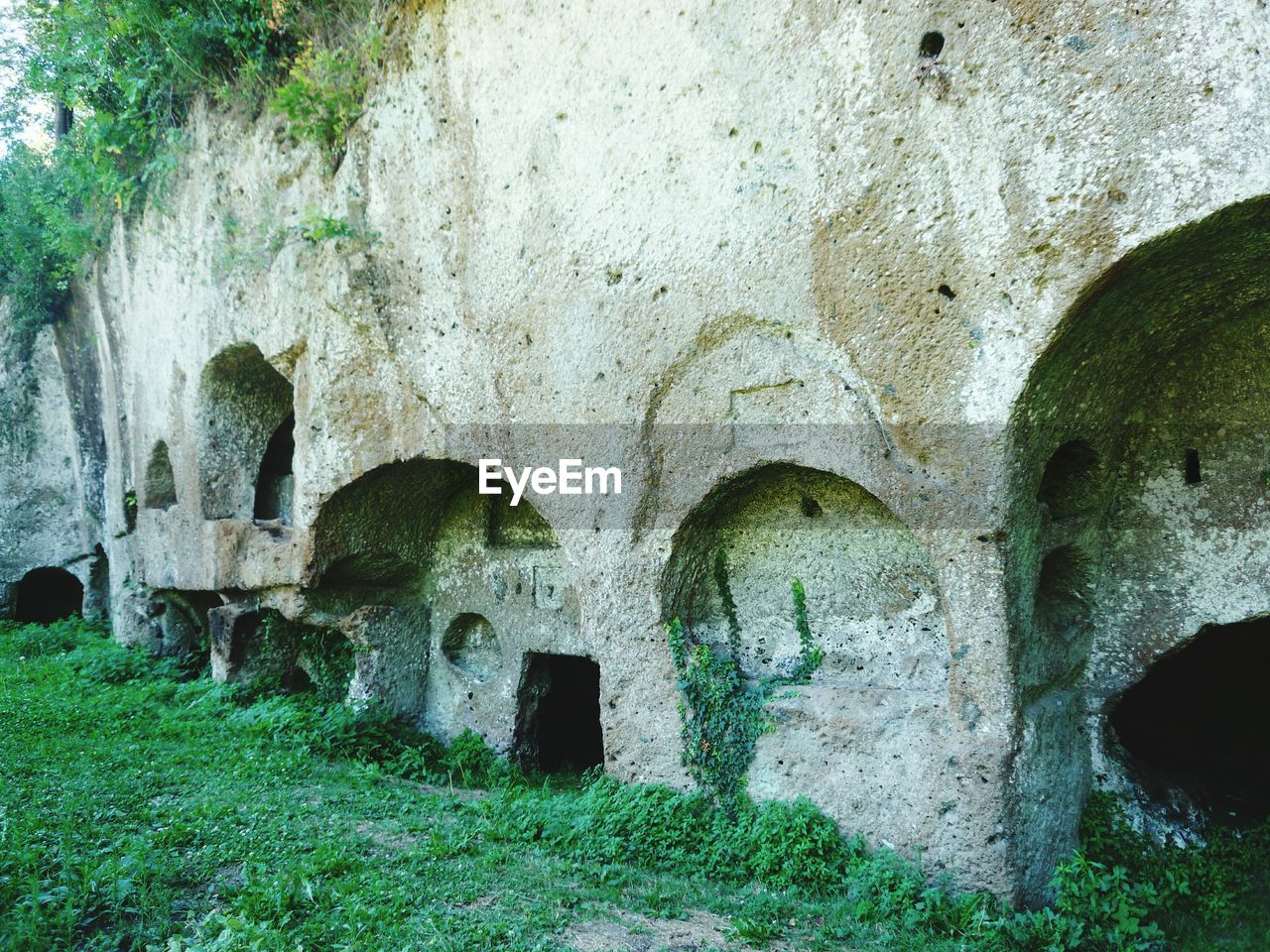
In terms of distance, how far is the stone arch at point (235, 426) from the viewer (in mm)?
8148

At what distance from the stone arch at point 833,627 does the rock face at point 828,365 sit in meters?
0.02

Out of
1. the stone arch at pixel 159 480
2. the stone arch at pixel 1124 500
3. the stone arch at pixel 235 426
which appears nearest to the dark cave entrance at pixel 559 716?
the stone arch at pixel 1124 500

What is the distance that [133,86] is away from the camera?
7.64m

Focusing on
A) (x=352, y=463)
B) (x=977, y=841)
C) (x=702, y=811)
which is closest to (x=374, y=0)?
(x=352, y=463)

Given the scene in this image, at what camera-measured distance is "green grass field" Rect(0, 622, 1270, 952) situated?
139 inches

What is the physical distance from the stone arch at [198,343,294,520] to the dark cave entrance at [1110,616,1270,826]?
7.47 meters

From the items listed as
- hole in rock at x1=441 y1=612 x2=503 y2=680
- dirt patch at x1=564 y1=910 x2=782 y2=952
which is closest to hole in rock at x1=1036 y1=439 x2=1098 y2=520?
dirt patch at x1=564 y1=910 x2=782 y2=952

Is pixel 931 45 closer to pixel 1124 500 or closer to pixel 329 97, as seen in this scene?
pixel 1124 500

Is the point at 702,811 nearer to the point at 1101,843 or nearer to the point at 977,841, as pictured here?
the point at 977,841

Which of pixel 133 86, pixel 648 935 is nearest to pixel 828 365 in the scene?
pixel 648 935

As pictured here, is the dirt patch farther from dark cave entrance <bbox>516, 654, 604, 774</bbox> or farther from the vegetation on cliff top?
the vegetation on cliff top

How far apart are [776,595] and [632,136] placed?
9.10ft

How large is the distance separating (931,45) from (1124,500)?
8.32ft

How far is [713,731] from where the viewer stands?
4.82 m
